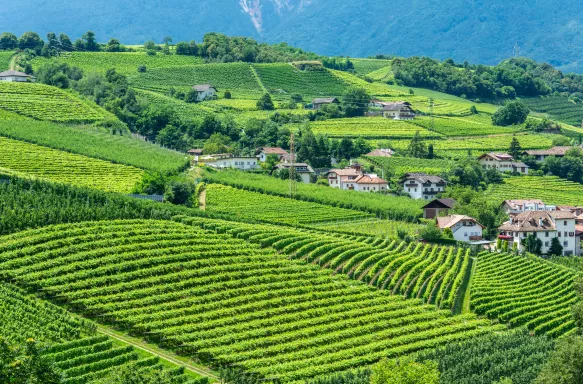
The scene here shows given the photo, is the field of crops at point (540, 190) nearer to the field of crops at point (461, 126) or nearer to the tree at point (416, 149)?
the tree at point (416, 149)

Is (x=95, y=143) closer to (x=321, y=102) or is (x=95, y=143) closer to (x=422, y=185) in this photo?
(x=422, y=185)

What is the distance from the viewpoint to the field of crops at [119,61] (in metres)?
151

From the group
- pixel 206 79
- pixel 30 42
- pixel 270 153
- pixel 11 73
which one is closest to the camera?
pixel 270 153

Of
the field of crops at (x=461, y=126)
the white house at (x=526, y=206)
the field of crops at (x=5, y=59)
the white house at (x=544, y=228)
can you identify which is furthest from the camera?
the field of crops at (x=5, y=59)

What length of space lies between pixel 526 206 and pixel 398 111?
50523mm

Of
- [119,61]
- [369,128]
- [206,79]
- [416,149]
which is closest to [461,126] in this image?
[369,128]

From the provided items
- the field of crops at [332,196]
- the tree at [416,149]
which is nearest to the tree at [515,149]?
the tree at [416,149]

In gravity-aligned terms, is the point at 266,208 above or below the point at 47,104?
below

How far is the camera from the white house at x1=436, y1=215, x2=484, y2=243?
8638cm

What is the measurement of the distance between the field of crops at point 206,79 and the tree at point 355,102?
43.8 feet

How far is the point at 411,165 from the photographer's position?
116 meters

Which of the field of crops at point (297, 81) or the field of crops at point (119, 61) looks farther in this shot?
the field of crops at point (297, 81)

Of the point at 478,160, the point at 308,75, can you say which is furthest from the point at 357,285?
the point at 308,75

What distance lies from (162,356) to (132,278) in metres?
8.28
